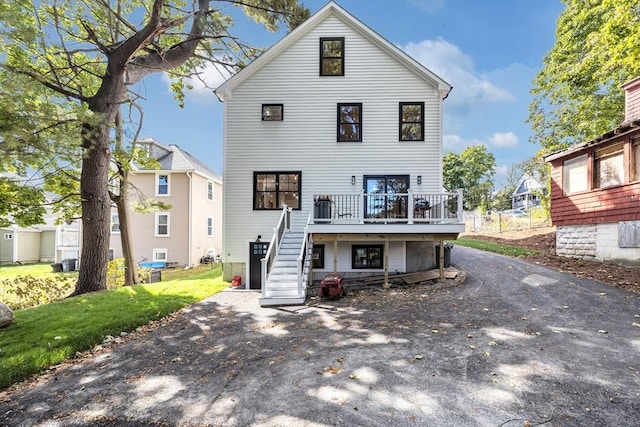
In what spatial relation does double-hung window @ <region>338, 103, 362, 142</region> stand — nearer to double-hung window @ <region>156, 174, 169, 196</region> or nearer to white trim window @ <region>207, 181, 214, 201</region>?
double-hung window @ <region>156, 174, 169, 196</region>

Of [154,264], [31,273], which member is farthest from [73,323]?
[31,273]

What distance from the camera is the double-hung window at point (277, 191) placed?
11859 millimetres

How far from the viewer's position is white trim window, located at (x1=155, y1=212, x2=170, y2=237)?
20766 millimetres

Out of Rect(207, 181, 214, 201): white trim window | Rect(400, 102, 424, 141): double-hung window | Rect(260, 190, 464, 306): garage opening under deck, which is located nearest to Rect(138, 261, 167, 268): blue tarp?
Rect(207, 181, 214, 201): white trim window

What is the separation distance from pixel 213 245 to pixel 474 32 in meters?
22.3

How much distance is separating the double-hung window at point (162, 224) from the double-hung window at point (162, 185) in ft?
4.50

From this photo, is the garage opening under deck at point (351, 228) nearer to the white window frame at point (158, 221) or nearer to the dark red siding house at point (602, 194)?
the dark red siding house at point (602, 194)

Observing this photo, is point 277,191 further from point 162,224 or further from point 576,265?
point 162,224

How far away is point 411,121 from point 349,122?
226 centimetres

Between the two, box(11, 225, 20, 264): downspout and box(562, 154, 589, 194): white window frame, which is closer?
box(562, 154, 589, 194): white window frame

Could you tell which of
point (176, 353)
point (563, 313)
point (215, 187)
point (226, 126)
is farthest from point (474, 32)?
point (176, 353)

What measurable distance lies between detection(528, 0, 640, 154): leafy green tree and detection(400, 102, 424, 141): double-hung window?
793 centimetres

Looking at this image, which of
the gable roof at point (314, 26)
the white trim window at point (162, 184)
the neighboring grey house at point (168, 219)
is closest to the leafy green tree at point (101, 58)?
the gable roof at point (314, 26)

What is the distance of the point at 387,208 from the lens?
10820mm
